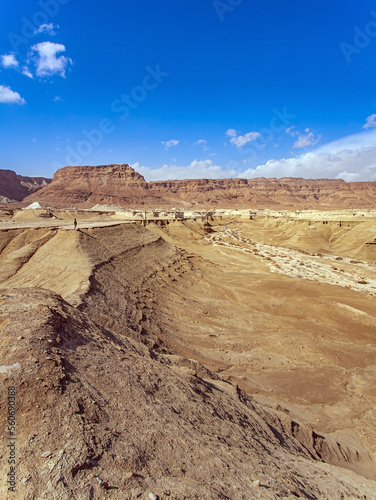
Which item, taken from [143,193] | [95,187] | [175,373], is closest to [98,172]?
[95,187]

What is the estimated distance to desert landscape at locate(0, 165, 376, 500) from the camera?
398cm

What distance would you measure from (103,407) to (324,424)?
882 cm

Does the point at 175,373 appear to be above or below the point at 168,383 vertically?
below

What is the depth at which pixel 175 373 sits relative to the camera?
300 inches

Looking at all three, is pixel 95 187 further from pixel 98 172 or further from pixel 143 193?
pixel 143 193

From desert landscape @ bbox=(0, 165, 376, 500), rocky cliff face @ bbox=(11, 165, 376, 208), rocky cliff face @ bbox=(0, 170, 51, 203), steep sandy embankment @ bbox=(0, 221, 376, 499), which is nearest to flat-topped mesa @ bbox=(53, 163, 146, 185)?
A: rocky cliff face @ bbox=(11, 165, 376, 208)

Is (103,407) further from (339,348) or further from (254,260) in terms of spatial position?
(254,260)

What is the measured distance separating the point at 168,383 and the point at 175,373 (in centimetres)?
77

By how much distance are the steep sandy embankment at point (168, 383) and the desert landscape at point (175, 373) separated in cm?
4

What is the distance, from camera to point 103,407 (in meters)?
4.88

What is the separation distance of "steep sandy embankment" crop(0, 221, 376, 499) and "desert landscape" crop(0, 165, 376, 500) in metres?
0.04

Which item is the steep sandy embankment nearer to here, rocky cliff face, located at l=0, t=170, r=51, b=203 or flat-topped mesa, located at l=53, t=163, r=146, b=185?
rocky cliff face, located at l=0, t=170, r=51, b=203

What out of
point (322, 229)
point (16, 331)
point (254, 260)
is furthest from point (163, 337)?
point (322, 229)

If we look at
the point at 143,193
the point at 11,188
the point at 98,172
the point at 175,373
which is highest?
the point at 98,172
